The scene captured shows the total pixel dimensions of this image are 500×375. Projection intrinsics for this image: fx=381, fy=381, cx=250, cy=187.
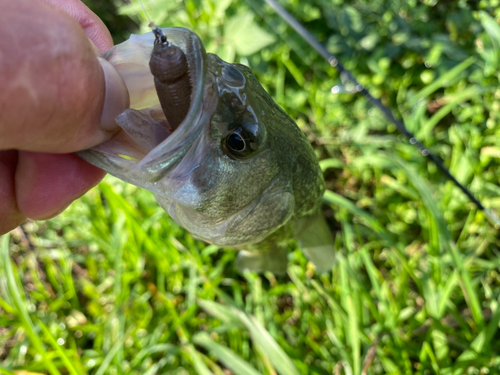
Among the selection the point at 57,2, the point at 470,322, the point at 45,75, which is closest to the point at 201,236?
the point at 45,75

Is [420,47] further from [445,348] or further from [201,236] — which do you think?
[201,236]

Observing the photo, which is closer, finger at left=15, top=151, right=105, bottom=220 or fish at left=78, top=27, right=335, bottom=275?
fish at left=78, top=27, right=335, bottom=275

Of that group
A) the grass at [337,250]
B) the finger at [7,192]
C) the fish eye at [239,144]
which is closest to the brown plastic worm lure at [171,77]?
the fish eye at [239,144]

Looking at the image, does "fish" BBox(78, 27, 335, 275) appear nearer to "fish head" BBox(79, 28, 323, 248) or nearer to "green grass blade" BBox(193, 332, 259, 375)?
"fish head" BBox(79, 28, 323, 248)

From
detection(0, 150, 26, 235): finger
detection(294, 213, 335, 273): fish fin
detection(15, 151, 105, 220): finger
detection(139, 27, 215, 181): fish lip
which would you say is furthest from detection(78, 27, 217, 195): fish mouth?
detection(294, 213, 335, 273): fish fin

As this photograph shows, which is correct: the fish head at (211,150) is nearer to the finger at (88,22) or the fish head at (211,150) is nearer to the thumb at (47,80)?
the thumb at (47,80)

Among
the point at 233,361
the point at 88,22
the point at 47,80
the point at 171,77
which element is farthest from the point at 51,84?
the point at 233,361
